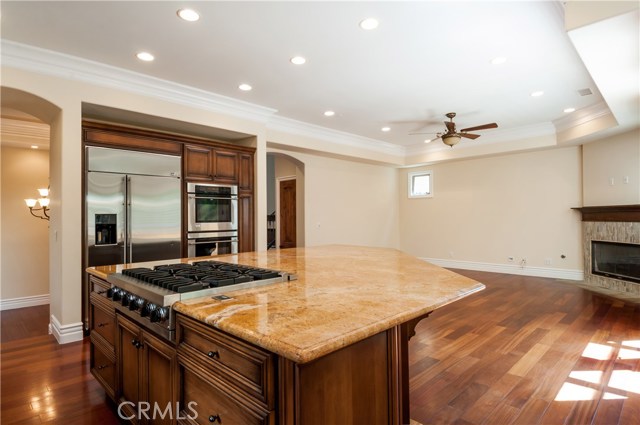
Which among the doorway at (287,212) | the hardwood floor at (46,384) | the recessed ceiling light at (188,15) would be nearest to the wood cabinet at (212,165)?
the recessed ceiling light at (188,15)

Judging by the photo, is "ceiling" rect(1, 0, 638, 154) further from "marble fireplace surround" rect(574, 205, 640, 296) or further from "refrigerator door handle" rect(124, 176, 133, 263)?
"marble fireplace surround" rect(574, 205, 640, 296)

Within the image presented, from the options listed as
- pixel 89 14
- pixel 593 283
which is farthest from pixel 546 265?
pixel 89 14

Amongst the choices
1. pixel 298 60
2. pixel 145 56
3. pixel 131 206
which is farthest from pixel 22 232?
pixel 298 60

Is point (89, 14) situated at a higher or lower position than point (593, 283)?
higher

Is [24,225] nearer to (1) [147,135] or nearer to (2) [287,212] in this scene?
(1) [147,135]

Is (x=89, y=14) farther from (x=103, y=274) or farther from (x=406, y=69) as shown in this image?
(x=406, y=69)

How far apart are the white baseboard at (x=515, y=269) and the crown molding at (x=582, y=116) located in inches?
105

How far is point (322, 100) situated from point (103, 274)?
3556mm

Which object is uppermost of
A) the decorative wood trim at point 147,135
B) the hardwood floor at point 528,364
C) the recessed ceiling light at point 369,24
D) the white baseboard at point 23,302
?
the recessed ceiling light at point 369,24

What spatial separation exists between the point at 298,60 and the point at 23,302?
5.16 m

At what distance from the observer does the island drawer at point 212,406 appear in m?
1.06

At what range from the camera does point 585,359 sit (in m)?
2.87

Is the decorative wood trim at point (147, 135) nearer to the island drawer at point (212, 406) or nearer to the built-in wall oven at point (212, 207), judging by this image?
the built-in wall oven at point (212, 207)

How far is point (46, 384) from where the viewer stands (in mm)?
2508
